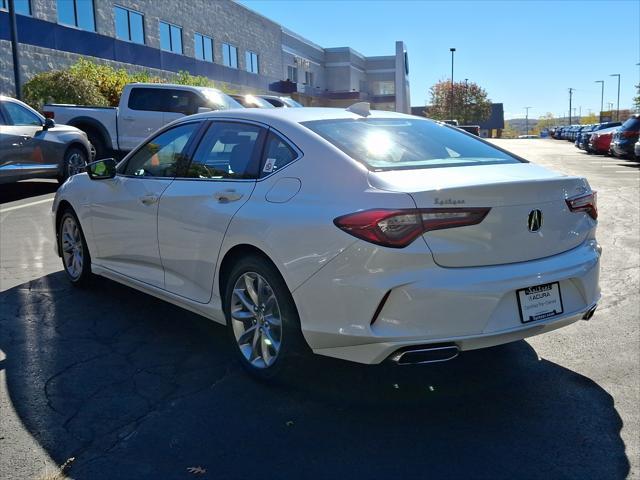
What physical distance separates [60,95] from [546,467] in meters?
18.9

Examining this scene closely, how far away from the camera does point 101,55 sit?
85.2 feet

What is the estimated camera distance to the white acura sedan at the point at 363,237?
3.21 meters

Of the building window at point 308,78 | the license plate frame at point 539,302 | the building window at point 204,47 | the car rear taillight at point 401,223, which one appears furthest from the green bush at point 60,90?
the building window at point 308,78

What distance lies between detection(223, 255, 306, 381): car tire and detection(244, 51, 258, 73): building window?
38.6 meters

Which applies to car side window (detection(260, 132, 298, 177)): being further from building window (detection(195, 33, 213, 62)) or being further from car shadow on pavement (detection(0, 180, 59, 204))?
building window (detection(195, 33, 213, 62))

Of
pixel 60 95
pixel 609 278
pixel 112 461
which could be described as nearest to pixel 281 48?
pixel 60 95

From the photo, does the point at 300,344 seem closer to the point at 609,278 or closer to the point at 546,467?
the point at 546,467

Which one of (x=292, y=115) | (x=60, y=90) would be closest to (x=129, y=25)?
(x=60, y=90)

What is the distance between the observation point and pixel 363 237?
127 inches

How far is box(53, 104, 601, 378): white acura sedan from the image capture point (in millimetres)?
3209

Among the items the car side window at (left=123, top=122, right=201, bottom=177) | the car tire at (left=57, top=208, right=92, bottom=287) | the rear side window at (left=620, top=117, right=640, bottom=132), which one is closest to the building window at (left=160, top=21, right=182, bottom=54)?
the rear side window at (left=620, top=117, right=640, bottom=132)

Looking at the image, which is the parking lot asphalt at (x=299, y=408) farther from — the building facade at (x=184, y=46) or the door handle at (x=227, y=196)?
the building facade at (x=184, y=46)

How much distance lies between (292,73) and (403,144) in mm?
47772

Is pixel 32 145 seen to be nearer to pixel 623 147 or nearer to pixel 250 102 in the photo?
pixel 250 102
